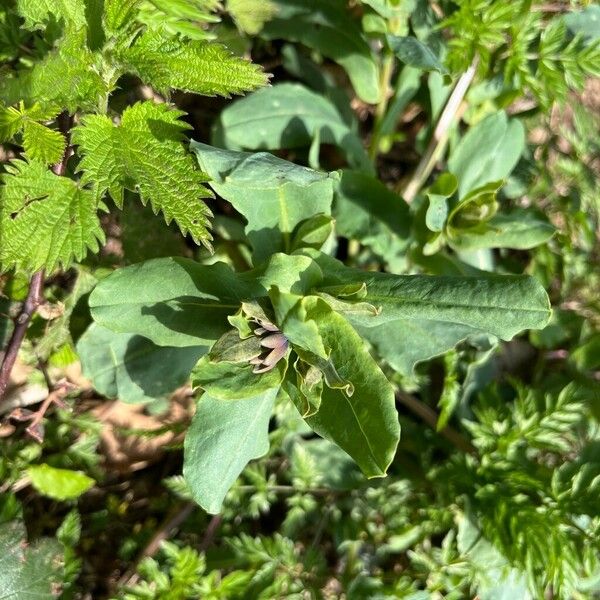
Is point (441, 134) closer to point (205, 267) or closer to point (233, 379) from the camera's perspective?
point (205, 267)

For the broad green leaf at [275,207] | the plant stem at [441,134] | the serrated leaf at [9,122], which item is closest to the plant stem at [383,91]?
the plant stem at [441,134]

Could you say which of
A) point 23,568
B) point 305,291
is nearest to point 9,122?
point 305,291

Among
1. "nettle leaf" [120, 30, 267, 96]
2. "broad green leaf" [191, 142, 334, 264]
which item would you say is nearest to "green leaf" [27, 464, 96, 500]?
"broad green leaf" [191, 142, 334, 264]

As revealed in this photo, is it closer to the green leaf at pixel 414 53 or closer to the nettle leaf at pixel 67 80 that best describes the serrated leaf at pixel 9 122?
the nettle leaf at pixel 67 80

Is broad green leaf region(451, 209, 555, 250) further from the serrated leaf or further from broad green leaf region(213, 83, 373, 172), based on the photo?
the serrated leaf

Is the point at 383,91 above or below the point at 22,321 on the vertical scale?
above
